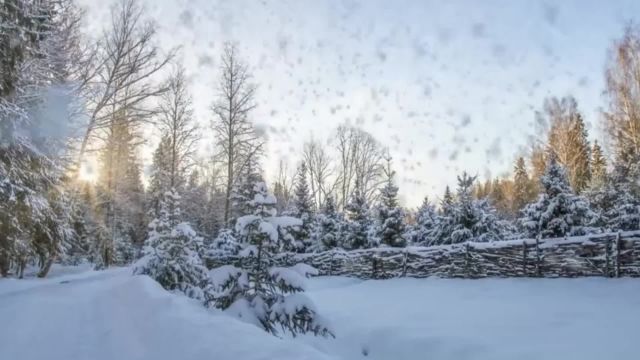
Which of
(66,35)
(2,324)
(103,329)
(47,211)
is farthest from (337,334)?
(66,35)

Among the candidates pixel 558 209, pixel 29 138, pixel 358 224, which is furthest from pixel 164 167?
pixel 558 209

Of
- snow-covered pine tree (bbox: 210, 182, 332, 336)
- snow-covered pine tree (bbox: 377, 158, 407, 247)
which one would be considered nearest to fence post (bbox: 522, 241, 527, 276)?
snow-covered pine tree (bbox: 210, 182, 332, 336)

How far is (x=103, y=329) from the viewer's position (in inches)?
200

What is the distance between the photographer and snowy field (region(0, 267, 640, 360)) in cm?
423

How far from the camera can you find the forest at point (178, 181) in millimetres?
8805

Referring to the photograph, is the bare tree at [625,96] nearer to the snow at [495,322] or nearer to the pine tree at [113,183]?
the snow at [495,322]

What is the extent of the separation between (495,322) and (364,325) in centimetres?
212

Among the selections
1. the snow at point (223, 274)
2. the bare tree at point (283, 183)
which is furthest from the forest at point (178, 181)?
the bare tree at point (283, 183)

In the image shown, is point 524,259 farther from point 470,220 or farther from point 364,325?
point 470,220

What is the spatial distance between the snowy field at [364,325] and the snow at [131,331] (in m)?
0.01

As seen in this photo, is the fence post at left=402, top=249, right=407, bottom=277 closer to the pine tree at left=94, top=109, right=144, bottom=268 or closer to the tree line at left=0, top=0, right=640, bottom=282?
the tree line at left=0, top=0, right=640, bottom=282

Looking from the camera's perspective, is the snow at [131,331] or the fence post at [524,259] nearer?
the snow at [131,331]

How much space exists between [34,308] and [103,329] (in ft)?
6.64

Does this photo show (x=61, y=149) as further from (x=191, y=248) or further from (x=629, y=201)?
(x=629, y=201)
